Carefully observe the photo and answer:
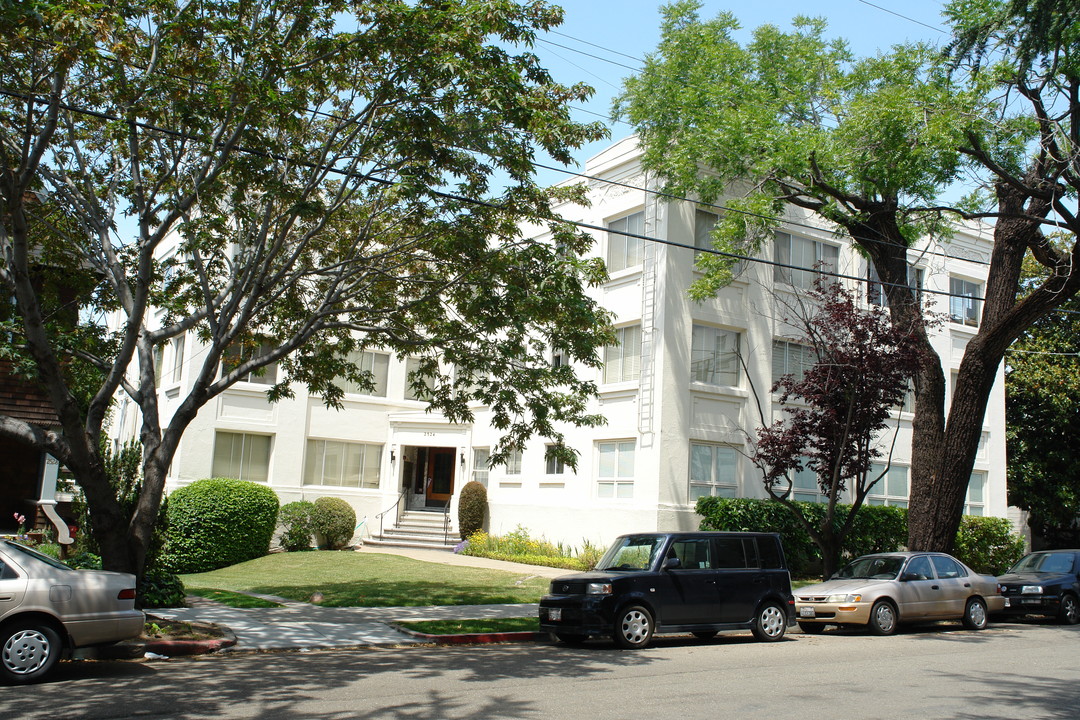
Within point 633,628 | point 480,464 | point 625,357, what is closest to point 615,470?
point 625,357

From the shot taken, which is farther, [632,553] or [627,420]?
[627,420]

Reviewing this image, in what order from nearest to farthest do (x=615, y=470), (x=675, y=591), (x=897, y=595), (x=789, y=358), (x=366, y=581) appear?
(x=675, y=591)
(x=897, y=595)
(x=366, y=581)
(x=615, y=470)
(x=789, y=358)

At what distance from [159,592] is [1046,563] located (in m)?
17.1

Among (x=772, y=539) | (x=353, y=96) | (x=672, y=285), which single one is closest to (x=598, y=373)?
(x=672, y=285)

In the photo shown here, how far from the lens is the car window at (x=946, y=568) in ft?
52.8

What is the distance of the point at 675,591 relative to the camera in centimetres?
1299

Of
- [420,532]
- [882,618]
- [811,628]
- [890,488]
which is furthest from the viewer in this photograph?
[420,532]

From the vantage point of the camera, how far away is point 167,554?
21.7 m

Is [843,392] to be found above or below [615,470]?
Result: above

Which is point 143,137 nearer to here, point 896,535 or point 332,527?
point 332,527

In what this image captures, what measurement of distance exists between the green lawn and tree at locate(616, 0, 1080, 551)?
8008 mm

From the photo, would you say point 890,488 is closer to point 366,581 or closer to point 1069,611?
point 1069,611

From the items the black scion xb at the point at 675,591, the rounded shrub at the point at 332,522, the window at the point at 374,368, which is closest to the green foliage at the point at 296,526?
the rounded shrub at the point at 332,522

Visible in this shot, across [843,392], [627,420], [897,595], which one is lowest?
[897,595]
